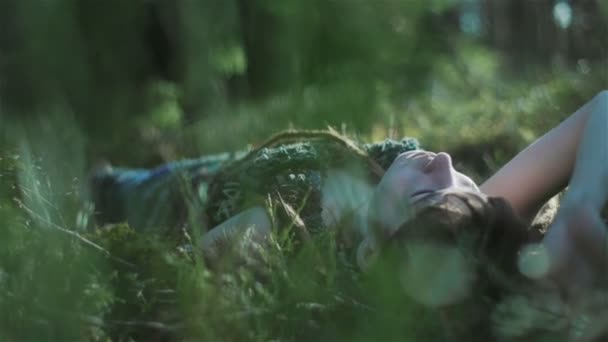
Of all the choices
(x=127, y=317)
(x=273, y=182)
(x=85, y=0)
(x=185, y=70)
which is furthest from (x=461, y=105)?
(x=127, y=317)

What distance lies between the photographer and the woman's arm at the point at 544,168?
5.37 feet

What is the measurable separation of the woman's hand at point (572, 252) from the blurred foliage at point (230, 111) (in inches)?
3.7

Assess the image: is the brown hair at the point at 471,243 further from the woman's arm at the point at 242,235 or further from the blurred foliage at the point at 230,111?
the woman's arm at the point at 242,235

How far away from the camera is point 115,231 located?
5.24ft

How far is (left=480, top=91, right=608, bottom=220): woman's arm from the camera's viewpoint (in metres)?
1.64

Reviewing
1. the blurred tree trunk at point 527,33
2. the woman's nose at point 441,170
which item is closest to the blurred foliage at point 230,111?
the blurred tree trunk at point 527,33

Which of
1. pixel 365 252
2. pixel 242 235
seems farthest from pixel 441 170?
pixel 242 235

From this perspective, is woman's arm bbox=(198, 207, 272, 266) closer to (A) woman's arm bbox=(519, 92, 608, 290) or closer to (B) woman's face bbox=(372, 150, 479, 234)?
(B) woman's face bbox=(372, 150, 479, 234)

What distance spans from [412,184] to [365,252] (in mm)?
141

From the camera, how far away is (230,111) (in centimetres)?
306

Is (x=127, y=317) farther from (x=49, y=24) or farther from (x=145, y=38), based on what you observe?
(x=145, y=38)

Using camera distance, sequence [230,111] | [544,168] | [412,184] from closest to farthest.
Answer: [412,184] < [544,168] < [230,111]

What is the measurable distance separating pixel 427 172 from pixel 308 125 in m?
Result: 0.38

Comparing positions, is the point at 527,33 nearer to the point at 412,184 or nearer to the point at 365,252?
the point at 412,184
